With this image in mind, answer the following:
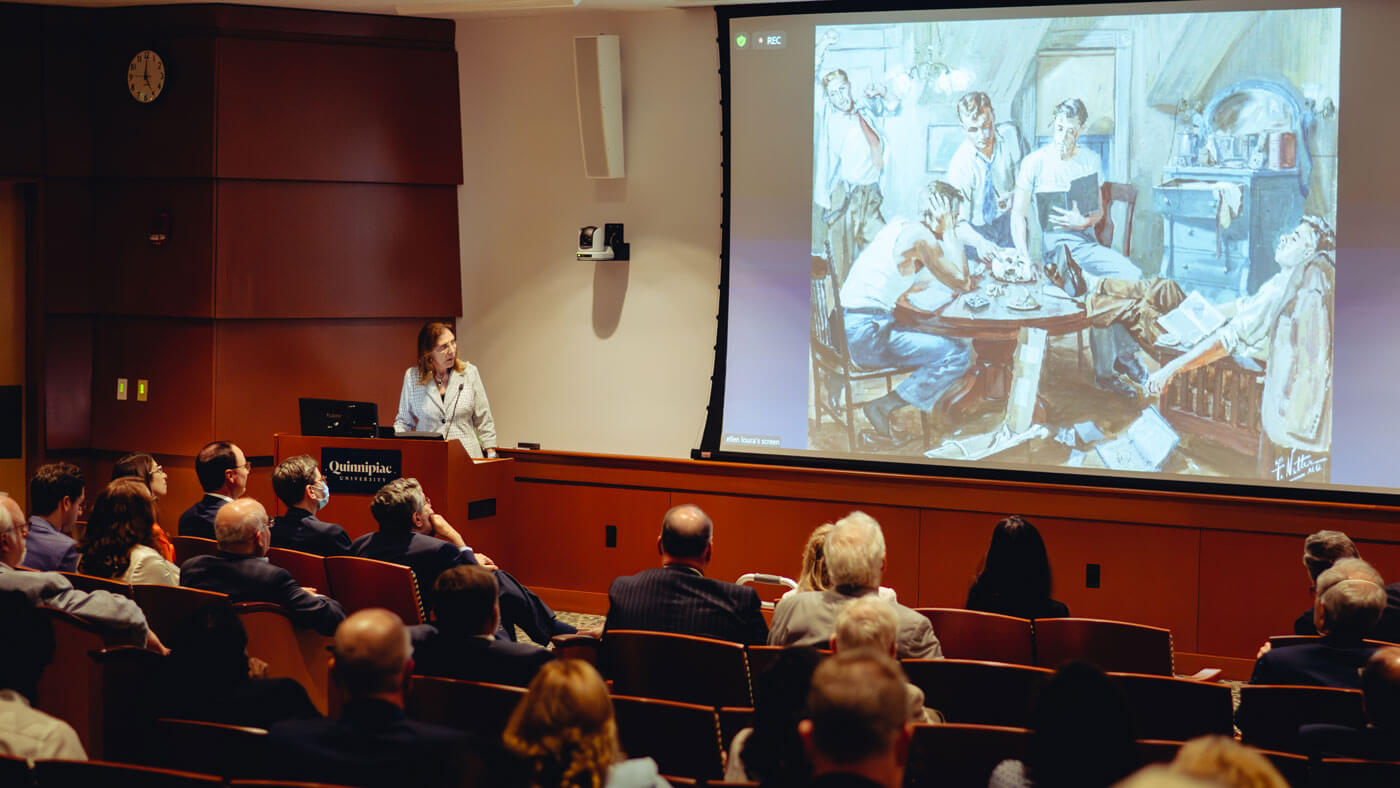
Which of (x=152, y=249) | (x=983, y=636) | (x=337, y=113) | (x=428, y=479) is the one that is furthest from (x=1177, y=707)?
(x=152, y=249)

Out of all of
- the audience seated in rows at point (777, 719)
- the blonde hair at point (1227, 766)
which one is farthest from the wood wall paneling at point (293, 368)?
the blonde hair at point (1227, 766)

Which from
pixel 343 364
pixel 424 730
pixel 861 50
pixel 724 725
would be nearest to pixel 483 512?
pixel 343 364

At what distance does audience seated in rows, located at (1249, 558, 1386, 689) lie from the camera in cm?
367

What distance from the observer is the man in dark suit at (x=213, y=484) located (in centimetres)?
536

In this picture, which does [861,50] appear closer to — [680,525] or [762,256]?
[762,256]

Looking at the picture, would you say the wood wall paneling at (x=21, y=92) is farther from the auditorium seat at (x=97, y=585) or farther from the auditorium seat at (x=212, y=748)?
the auditorium seat at (x=212, y=748)

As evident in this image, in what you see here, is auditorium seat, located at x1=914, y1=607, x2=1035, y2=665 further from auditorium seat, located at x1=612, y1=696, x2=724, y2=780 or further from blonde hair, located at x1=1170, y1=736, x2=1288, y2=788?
blonde hair, located at x1=1170, y1=736, x2=1288, y2=788

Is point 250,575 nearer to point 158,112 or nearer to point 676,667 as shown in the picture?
point 676,667

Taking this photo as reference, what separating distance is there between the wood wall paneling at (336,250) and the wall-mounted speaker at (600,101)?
3.67 ft

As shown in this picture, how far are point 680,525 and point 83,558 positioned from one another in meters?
2.22

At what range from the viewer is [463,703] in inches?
123

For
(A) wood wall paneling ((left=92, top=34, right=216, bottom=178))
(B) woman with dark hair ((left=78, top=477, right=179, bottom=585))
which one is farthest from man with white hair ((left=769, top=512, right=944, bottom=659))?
(A) wood wall paneling ((left=92, top=34, right=216, bottom=178))

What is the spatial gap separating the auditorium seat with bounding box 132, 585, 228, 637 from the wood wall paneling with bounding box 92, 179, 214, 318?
366cm

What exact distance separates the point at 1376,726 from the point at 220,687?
2.84 meters
